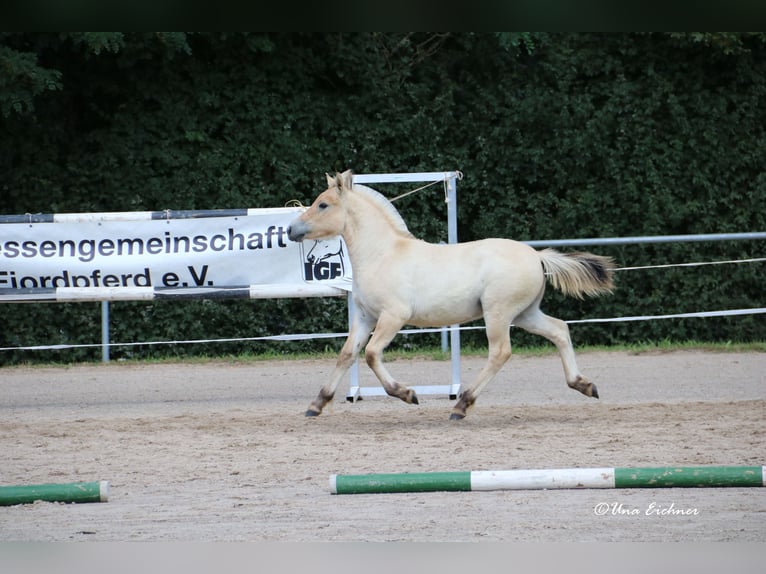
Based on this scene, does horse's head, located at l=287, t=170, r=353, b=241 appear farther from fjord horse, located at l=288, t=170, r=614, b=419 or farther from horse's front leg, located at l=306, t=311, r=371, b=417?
horse's front leg, located at l=306, t=311, r=371, b=417

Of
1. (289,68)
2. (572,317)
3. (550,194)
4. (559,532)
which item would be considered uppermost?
(289,68)

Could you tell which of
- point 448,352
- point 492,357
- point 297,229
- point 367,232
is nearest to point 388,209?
point 367,232

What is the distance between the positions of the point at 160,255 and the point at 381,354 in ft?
8.48

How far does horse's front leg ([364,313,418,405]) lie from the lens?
8.29 meters

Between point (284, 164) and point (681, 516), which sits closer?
point (681, 516)

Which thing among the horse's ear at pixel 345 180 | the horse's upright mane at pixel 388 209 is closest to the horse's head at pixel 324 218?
the horse's ear at pixel 345 180

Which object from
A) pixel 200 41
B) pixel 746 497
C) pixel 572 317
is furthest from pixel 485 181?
pixel 746 497

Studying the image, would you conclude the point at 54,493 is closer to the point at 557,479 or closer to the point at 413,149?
the point at 557,479

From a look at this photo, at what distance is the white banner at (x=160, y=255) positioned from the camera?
988 cm

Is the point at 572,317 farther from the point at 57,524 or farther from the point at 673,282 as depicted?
the point at 57,524

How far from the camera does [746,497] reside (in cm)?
595

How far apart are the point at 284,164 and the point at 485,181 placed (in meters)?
2.67

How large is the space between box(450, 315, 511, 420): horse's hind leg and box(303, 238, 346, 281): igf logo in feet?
6.09

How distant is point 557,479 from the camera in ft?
19.1
